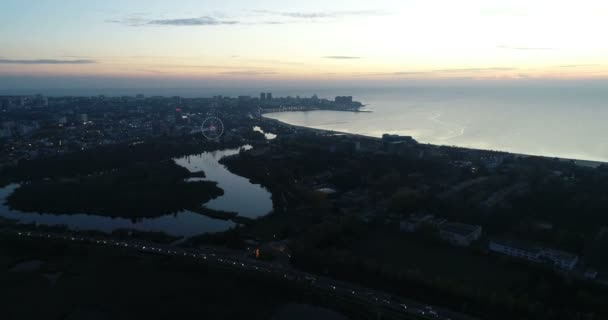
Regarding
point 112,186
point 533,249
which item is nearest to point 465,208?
point 533,249

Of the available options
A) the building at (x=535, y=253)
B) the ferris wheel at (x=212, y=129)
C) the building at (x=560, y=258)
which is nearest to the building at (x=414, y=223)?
the building at (x=535, y=253)

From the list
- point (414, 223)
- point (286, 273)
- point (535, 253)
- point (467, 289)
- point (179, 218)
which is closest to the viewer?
point (467, 289)

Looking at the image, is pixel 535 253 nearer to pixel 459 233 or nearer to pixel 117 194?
pixel 459 233

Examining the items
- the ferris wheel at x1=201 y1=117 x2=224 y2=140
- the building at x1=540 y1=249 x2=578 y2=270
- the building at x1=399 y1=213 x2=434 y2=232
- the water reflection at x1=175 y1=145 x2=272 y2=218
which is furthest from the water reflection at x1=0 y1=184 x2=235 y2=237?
the ferris wheel at x1=201 y1=117 x2=224 y2=140

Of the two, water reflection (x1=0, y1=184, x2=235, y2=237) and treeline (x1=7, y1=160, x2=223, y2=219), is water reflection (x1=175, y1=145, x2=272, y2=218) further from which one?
water reflection (x1=0, y1=184, x2=235, y2=237)

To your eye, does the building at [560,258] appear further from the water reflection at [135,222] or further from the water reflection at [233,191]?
the water reflection at [135,222]

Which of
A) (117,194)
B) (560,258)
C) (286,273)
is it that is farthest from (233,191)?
(560,258)

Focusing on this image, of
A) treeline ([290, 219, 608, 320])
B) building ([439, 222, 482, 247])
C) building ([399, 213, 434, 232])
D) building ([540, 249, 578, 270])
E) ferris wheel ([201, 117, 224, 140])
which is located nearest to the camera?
treeline ([290, 219, 608, 320])
